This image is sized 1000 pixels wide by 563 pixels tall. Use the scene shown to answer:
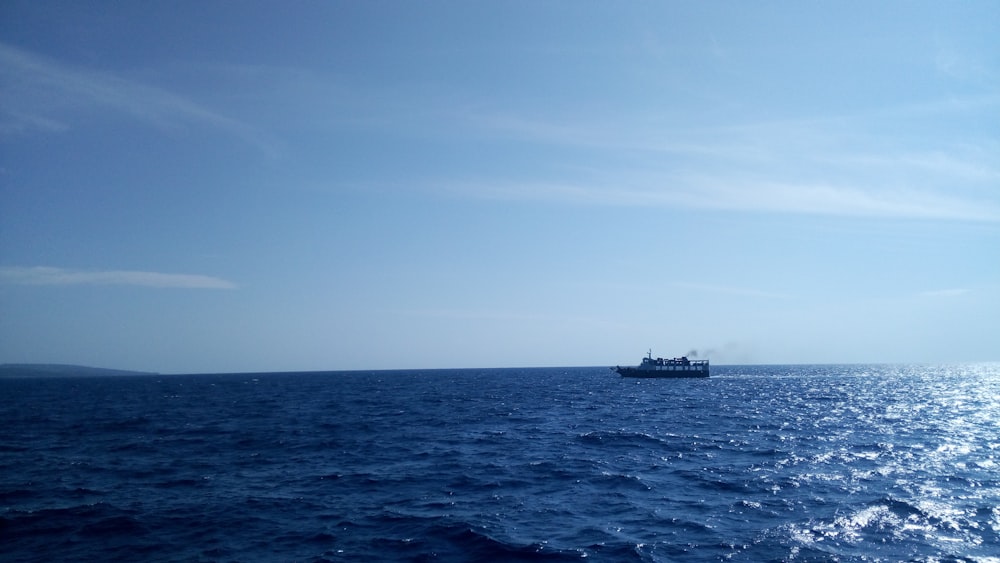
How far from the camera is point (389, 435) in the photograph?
44938mm

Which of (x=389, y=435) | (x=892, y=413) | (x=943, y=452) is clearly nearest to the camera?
(x=943, y=452)

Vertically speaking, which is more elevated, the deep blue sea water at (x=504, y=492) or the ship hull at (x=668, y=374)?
the deep blue sea water at (x=504, y=492)

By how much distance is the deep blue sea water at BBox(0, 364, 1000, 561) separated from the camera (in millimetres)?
19266

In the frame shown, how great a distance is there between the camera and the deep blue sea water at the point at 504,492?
1927cm

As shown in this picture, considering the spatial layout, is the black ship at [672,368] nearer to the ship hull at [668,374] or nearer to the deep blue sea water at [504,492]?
the ship hull at [668,374]

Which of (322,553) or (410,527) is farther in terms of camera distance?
(410,527)

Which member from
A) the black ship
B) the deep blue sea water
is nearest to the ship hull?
the black ship

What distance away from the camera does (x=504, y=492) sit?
1038 inches

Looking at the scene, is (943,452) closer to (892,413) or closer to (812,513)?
(812,513)

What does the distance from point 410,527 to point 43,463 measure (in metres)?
25.8

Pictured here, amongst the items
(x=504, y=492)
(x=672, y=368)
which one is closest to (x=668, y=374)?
(x=672, y=368)

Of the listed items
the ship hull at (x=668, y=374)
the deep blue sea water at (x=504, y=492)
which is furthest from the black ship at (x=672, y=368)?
the deep blue sea water at (x=504, y=492)

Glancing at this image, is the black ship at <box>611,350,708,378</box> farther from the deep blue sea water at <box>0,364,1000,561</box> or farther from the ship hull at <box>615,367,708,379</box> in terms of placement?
the deep blue sea water at <box>0,364,1000,561</box>

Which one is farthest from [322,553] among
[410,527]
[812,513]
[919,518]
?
[919,518]
